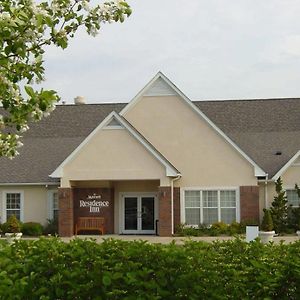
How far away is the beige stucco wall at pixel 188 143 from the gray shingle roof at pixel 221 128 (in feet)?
7.22

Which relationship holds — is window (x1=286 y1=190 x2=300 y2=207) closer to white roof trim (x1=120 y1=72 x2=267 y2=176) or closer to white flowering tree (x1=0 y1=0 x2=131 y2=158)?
white roof trim (x1=120 y1=72 x2=267 y2=176)

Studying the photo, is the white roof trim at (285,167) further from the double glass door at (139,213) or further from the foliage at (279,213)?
the double glass door at (139,213)

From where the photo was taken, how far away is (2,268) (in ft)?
24.0

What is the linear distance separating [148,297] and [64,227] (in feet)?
84.3

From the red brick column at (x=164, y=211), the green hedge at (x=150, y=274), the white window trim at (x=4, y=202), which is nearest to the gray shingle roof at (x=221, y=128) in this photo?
the white window trim at (x=4, y=202)

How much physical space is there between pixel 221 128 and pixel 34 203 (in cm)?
1245

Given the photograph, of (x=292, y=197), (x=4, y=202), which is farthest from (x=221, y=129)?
(x=4, y=202)

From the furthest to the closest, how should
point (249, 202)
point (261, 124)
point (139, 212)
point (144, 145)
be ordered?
1. point (261, 124)
2. point (139, 212)
3. point (249, 202)
4. point (144, 145)

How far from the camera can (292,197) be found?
34062 mm

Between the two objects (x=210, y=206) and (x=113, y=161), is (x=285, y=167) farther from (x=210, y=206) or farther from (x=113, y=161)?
(x=113, y=161)

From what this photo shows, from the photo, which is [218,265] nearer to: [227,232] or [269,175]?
[227,232]

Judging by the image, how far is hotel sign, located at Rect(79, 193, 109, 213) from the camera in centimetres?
3375

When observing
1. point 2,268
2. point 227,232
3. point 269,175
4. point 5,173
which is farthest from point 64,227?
point 2,268

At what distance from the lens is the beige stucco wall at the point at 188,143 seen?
111 ft
